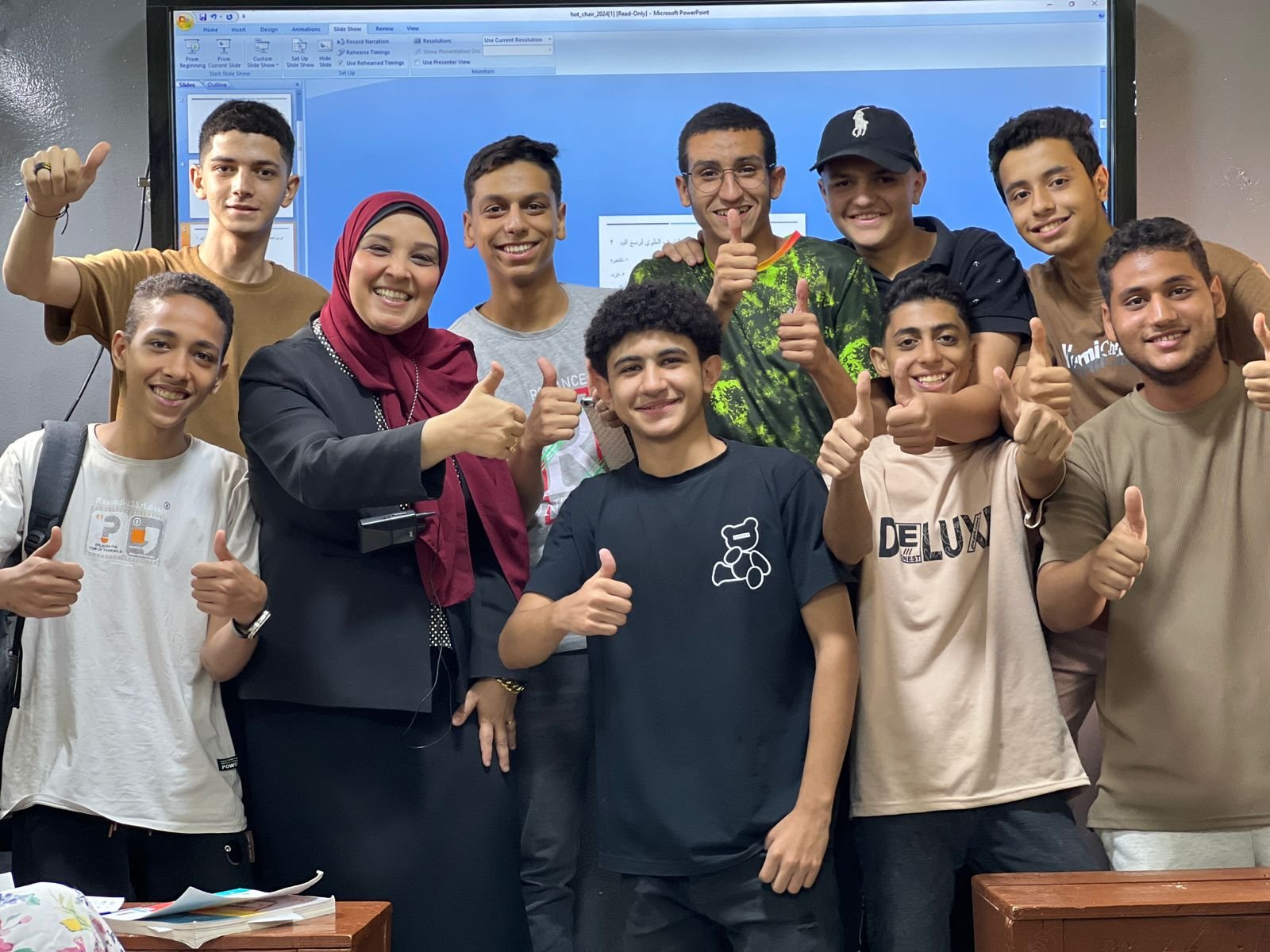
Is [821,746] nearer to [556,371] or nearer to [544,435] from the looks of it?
[544,435]

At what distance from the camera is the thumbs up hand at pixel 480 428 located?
1959 mm

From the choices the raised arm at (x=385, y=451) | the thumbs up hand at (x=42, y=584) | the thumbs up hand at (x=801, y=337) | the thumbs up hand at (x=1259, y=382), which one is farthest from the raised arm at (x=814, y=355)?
the thumbs up hand at (x=42, y=584)

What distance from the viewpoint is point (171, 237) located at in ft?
10.2

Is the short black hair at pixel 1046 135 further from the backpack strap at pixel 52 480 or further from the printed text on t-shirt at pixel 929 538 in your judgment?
the backpack strap at pixel 52 480

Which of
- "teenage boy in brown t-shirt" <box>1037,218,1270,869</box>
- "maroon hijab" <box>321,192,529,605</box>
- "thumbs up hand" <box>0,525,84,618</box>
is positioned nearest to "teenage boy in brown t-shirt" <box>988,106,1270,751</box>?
"teenage boy in brown t-shirt" <box>1037,218,1270,869</box>

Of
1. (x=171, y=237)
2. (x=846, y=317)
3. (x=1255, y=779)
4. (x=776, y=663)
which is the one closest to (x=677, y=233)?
(x=846, y=317)

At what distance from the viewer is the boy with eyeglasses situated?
242 cm

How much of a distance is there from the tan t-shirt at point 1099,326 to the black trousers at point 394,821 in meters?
1.36

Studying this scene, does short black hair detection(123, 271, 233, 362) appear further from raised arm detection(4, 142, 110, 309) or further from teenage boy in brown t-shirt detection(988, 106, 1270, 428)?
teenage boy in brown t-shirt detection(988, 106, 1270, 428)

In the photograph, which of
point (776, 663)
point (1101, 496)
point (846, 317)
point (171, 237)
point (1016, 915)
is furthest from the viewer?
point (171, 237)

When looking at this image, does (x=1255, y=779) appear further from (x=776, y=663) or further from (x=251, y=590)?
(x=251, y=590)

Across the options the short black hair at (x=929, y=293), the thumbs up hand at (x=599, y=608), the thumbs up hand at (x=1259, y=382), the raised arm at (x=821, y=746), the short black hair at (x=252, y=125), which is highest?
the short black hair at (x=252, y=125)

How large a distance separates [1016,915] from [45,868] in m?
1.57

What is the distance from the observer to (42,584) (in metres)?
1.99
